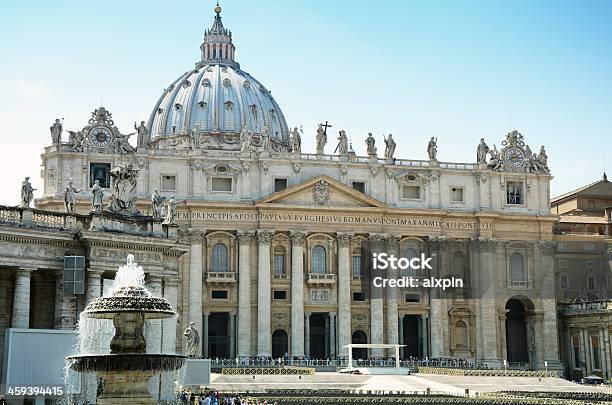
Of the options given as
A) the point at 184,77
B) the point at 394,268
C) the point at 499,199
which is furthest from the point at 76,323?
the point at 184,77

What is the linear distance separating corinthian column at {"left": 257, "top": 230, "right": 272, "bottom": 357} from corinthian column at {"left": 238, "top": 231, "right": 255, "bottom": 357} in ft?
Result: 3.05

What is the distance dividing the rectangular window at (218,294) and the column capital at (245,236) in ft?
16.7

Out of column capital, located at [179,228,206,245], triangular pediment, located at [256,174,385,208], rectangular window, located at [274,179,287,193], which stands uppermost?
rectangular window, located at [274,179,287,193]

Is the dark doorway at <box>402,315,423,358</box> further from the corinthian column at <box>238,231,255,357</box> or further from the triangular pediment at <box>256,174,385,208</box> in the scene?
the corinthian column at <box>238,231,255,357</box>

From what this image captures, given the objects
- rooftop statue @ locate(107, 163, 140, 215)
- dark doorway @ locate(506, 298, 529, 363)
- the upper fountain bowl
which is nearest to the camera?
the upper fountain bowl

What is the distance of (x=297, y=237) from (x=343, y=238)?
462 centimetres

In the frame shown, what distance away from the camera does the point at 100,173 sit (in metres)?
94.2

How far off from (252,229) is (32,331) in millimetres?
58170

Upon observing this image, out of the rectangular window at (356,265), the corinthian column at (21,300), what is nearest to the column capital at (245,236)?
the rectangular window at (356,265)

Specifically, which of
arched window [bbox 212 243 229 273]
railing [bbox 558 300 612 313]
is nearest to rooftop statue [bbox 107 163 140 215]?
arched window [bbox 212 243 229 273]

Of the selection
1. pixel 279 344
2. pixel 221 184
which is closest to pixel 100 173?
pixel 221 184

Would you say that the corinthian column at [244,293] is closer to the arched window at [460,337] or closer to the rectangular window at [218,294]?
the rectangular window at [218,294]

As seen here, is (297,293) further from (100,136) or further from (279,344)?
(100,136)

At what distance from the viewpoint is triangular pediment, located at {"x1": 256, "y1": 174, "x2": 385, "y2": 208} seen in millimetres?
97250
